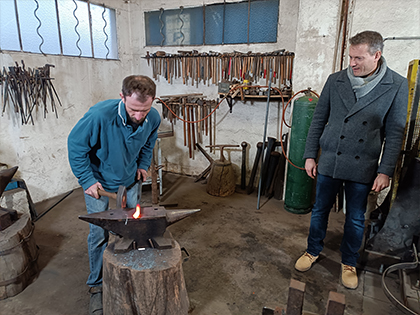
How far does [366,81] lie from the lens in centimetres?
209

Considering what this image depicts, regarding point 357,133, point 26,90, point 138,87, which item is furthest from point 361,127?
point 26,90

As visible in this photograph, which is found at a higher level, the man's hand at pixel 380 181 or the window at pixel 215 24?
the window at pixel 215 24

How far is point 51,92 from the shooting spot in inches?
152

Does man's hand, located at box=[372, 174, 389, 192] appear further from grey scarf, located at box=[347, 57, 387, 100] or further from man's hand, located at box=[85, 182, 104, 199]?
man's hand, located at box=[85, 182, 104, 199]

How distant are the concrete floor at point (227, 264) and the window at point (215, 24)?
95.4 inches

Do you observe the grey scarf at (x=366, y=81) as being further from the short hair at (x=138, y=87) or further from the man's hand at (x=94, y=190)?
the man's hand at (x=94, y=190)

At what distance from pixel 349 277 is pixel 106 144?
2.19 m

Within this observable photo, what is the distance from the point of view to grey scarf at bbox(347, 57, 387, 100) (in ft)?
6.72

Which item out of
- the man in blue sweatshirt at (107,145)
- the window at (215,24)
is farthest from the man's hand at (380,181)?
the window at (215,24)

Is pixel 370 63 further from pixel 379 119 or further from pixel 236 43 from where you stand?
pixel 236 43

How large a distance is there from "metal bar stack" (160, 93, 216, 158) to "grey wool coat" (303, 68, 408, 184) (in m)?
2.37

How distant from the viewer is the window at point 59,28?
359 centimetres

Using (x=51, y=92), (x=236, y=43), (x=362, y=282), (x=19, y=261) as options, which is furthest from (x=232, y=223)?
(x=51, y=92)

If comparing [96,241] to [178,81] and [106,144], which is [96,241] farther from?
[178,81]
